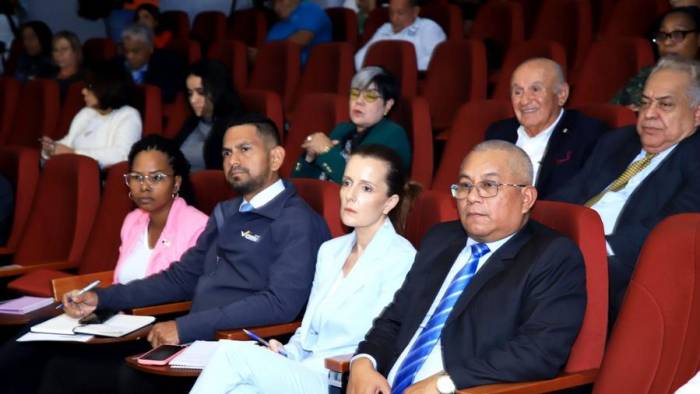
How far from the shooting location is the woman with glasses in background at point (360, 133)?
12.4 feet

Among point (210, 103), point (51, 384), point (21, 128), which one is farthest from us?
point (21, 128)

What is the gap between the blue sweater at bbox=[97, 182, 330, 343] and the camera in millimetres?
2920

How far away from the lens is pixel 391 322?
8.46 feet

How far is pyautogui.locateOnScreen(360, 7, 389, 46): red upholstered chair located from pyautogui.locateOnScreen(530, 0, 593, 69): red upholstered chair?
1.01 meters

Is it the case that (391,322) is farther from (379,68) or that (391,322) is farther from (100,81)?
(100,81)

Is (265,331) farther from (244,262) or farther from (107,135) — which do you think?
(107,135)

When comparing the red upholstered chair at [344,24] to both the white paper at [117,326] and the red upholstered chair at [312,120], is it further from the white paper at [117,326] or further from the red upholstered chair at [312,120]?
the white paper at [117,326]

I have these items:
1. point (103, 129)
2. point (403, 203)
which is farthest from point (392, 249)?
point (103, 129)

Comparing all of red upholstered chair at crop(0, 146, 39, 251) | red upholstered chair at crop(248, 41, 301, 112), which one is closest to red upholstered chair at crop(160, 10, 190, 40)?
red upholstered chair at crop(248, 41, 301, 112)

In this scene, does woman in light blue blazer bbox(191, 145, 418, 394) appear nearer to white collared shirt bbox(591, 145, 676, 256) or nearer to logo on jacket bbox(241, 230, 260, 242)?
logo on jacket bbox(241, 230, 260, 242)

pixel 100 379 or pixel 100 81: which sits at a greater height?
pixel 100 81

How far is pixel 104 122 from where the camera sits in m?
4.98

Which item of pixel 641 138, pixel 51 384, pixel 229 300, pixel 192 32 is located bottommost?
pixel 51 384

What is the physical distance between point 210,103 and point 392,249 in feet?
6.52
